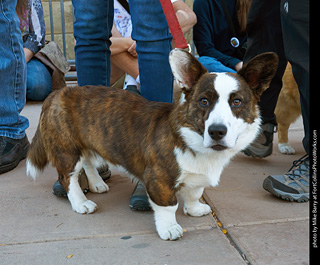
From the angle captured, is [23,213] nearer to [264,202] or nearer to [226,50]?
[264,202]

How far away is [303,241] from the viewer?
2258 mm

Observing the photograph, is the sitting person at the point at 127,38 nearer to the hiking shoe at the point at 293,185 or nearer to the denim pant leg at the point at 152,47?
the denim pant leg at the point at 152,47

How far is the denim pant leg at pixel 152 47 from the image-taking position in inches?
111

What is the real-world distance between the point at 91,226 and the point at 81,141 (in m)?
0.63

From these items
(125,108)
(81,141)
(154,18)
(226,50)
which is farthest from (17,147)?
(226,50)

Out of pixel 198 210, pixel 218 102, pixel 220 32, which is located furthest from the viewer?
pixel 220 32

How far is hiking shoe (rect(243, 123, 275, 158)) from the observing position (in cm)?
368

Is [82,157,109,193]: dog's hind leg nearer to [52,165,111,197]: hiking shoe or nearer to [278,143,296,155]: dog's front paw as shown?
[52,165,111,197]: hiking shoe

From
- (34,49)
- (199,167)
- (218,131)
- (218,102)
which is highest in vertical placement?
(218,102)

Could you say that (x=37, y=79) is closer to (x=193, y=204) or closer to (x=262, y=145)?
(x=262, y=145)

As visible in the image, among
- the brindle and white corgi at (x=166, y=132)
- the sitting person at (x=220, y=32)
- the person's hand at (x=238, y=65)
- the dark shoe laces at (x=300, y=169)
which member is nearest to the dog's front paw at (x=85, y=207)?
the brindle and white corgi at (x=166, y=132)

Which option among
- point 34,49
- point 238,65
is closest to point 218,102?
point 238,65

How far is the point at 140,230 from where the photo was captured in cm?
248

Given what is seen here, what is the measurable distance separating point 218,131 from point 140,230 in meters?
0.81
